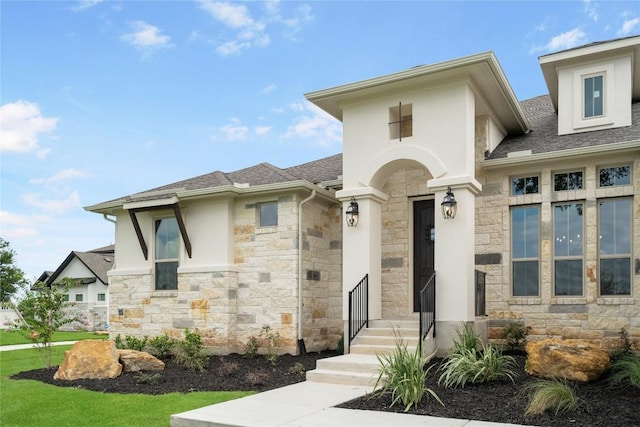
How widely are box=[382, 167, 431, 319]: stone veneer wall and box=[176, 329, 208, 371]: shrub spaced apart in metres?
3.70

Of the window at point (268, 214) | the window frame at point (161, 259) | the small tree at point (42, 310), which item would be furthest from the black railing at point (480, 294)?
the small tree at point (42, 310)

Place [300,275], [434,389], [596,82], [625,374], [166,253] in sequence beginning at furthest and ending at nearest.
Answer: [166,253], [300,275], [596,82], [434,389], [625,374]

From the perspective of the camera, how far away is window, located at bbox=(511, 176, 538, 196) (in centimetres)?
980

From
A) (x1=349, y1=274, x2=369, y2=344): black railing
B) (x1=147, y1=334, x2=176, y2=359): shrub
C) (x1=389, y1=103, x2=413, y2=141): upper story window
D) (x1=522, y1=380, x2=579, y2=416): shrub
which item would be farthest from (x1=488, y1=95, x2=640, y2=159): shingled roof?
(x1=147, y1=334, x2=176, y2=359): shrub

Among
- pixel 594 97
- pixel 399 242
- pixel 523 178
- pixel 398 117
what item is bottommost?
pixel 399 242

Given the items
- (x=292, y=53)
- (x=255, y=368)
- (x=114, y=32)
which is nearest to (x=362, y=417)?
(x=255, y=368)

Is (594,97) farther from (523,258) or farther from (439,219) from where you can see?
(439,219)

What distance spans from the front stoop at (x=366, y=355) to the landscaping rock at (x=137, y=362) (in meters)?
3.37

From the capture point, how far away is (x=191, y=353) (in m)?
10.6

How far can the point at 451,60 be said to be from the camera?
850cm

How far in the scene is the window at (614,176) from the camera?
357 inches

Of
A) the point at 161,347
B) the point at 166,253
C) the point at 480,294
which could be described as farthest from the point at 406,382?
the point at 166,253

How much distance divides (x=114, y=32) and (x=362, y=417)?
28.9 feet

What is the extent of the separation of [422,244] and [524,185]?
219 centimetres
